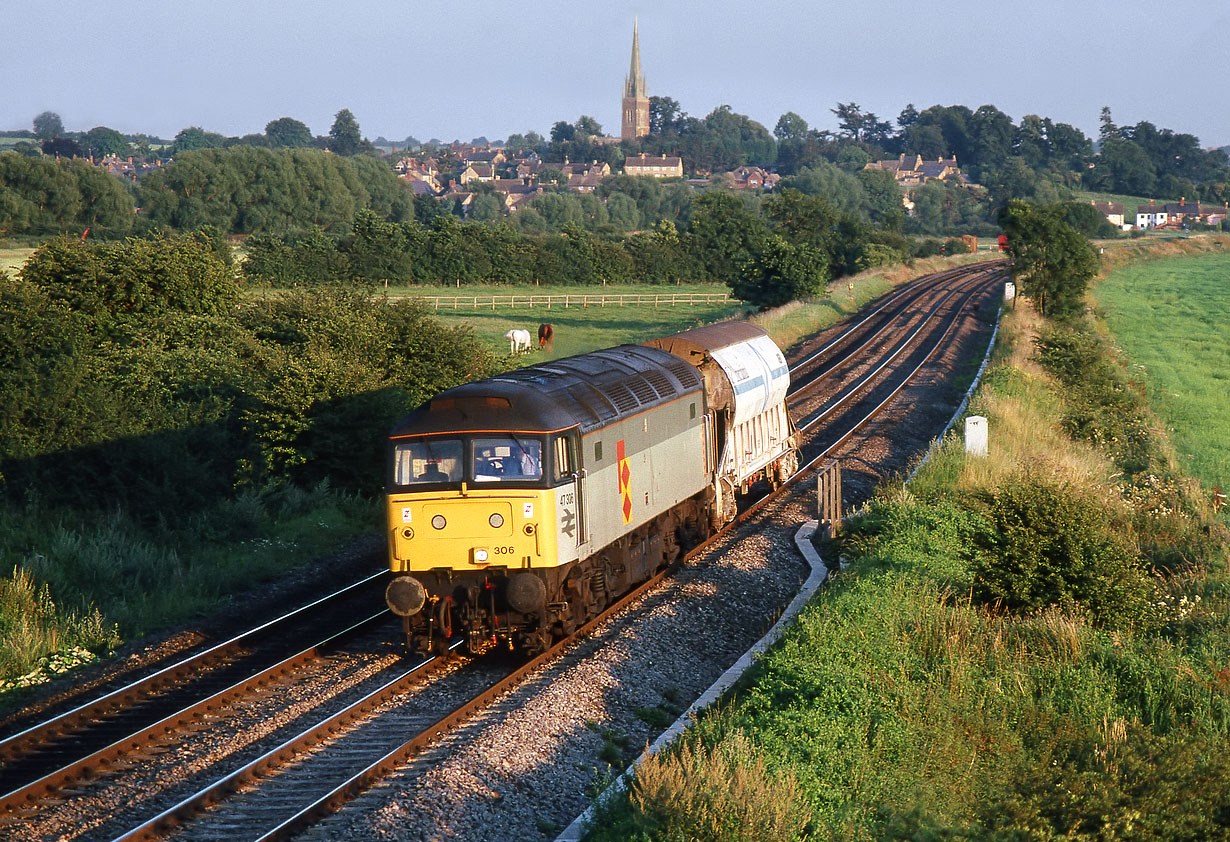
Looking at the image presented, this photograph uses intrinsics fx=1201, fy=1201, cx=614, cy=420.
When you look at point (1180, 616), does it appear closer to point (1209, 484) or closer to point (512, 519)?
point (512, 519)

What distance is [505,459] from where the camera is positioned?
14156 mm

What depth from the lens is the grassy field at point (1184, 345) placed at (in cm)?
3322

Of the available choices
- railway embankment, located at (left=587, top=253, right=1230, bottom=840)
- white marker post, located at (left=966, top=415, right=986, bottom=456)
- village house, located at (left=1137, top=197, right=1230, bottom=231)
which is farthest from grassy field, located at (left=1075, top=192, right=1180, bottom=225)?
railway embankment, located at (left=587, top=253, right=1230, bottom=840)

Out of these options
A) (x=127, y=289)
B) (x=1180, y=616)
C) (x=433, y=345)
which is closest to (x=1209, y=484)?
(x=1180, y=616)

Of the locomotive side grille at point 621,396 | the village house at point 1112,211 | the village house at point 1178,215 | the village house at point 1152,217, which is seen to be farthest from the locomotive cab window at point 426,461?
the village house at point 1152,217

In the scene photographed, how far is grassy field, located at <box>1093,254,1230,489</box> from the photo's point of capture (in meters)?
33.2

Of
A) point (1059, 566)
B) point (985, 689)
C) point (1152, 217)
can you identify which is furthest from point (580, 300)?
point (1152, 217)

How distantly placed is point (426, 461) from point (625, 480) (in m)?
3.13

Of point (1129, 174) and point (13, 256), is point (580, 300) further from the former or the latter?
point (1129, 174)

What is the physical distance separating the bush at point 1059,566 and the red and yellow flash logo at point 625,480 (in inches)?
196

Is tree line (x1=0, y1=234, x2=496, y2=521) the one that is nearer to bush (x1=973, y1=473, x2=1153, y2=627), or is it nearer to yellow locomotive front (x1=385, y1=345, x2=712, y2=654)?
yellow locomotive front (x1=385, y1=345, x2=712, y2=654)

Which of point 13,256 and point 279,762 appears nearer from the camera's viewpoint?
point 279,762

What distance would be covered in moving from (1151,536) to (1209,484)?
7.05 meters

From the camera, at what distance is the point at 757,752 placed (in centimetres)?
1001
